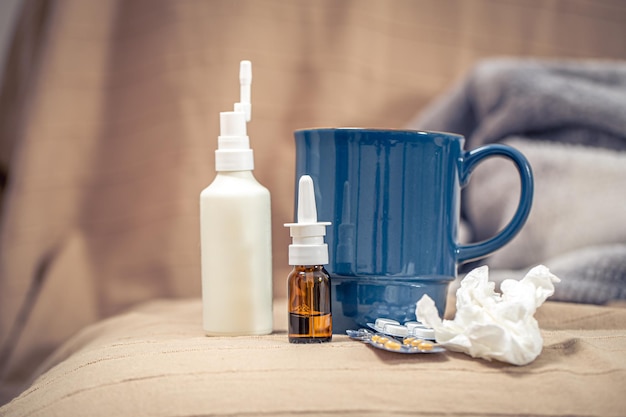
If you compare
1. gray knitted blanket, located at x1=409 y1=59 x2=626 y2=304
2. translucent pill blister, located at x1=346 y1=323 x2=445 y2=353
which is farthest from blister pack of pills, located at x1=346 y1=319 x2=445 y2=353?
gray knitted blanket, located at x1=409 y1=59 x2=626 y2=304

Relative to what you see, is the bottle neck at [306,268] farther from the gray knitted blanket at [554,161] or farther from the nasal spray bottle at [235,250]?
the gray knitted blanket at [554,161]

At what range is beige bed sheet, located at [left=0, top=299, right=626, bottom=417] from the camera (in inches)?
16.2

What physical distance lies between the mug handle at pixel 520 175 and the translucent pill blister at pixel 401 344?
123mm

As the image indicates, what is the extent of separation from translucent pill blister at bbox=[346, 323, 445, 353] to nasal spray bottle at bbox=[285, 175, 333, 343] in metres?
0.04

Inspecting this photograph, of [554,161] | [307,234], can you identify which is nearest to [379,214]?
[307,234]

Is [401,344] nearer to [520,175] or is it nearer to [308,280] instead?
[308,280]

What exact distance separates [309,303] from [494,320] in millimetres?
127

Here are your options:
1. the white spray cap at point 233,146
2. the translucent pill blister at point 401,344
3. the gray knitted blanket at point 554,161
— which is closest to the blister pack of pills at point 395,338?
the translucent pill blister at point 401,344

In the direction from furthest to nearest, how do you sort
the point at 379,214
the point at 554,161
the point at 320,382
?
the point at 554,161 < the point at 379,214 < the point at 320,382

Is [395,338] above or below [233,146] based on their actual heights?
below

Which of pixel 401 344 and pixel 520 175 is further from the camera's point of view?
pixel 520 175

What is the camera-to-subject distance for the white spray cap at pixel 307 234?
51 cm

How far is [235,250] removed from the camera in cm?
56

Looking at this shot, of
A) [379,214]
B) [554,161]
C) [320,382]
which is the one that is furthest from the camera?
[554,161]
